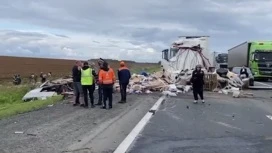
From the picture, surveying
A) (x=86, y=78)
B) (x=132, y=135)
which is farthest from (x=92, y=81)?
(x=132, y=135)

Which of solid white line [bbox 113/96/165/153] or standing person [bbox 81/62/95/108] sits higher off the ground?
standing person [bbox 81/62/95/108]

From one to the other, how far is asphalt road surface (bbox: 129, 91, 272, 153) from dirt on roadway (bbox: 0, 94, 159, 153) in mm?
635

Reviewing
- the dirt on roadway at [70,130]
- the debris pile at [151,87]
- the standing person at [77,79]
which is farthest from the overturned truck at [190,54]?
the dirt on roadway at [70,130]

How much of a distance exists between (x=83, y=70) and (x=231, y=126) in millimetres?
6661

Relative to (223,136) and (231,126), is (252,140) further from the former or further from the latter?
(231,126)

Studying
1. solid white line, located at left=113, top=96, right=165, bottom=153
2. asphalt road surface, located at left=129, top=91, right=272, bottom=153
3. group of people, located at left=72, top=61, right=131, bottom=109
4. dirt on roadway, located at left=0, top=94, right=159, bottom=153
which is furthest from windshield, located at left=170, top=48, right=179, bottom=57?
solid white line, located at left=113, top=96, right=165, bottom=153

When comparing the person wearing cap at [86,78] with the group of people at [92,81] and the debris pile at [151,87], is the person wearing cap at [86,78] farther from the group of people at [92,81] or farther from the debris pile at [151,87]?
the debris pile at [151,87]

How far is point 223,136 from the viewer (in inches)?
424

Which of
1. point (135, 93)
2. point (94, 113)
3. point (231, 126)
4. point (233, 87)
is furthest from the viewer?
point (233, 87)

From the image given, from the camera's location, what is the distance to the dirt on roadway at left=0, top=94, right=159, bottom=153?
8.84 m

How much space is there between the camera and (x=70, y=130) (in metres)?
11.1

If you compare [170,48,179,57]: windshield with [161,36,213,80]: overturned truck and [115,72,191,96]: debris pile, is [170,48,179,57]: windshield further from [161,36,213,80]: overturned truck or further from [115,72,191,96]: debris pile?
[115,72,191,96]: debris pile

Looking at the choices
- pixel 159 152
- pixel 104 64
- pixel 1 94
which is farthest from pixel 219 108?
pixel 1 94

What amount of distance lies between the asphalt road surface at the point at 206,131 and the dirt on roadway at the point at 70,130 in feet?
2.08
